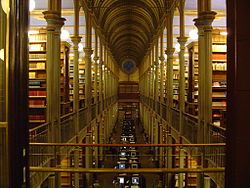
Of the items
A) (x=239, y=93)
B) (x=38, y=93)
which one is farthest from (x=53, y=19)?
(x=239, y=93)

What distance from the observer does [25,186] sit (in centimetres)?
217

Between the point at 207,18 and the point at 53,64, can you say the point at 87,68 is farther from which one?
the point at 207,18

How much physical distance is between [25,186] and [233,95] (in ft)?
5.84

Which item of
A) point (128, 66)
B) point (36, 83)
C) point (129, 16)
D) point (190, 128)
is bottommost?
point (190, 128)

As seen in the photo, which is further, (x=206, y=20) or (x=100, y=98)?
(x=100, y=98)

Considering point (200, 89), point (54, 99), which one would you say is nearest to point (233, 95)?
point (200, 89)

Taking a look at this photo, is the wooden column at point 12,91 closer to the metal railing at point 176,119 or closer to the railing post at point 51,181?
the railing post at point 51,181

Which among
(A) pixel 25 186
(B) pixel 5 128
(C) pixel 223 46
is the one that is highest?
(C) pixel 223 46

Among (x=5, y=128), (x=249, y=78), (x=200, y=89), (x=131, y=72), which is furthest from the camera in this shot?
(x=131, y=72)

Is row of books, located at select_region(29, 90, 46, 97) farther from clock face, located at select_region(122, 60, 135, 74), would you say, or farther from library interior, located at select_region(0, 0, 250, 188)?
clock face, located at select_region(122, 60, 135, 74)

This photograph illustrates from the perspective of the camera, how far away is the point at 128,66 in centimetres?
4428

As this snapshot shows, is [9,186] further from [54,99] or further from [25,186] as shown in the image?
[54,99]

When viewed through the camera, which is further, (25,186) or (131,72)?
(131,72)

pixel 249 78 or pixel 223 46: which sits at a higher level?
pixel 223 46
